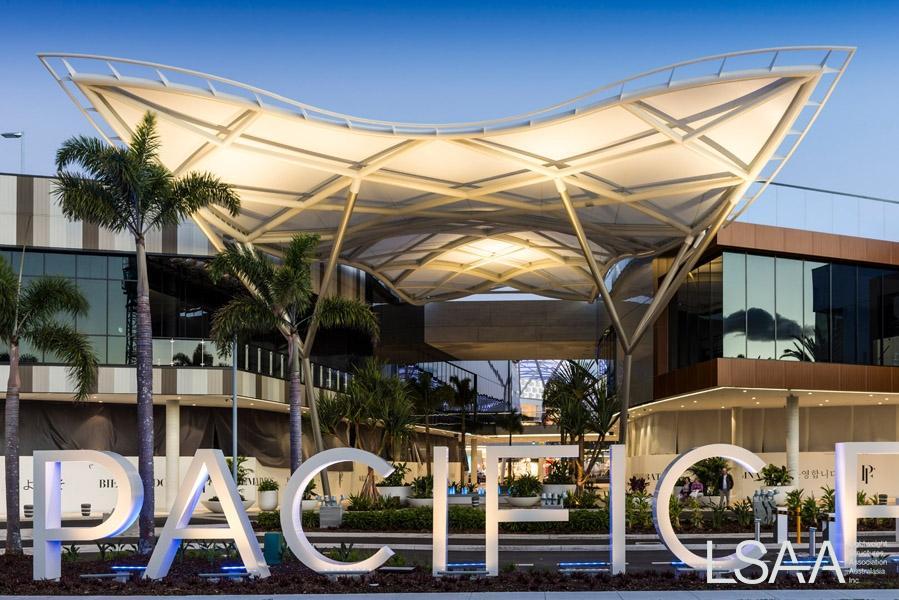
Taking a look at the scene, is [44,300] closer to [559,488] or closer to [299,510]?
[299,510]

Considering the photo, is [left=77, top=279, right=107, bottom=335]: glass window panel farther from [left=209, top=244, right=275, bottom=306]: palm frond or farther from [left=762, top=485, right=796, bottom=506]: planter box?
[left=762, top=485, right=796, bottom=506]: planter box

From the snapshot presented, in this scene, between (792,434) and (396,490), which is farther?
(792,434)

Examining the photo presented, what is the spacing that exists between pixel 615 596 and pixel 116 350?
123ft

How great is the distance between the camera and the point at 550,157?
38625 millimetres

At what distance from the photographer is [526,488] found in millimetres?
40688

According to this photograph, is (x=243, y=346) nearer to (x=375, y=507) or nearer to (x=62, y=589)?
(x=375, y=507)

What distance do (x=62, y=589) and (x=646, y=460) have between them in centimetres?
4539

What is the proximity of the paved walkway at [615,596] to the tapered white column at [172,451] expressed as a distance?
35.4 meters

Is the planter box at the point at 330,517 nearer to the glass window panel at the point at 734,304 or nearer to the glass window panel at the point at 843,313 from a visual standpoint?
the glass window panel at the point at 734,304

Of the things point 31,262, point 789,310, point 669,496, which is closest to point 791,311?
point 789,310

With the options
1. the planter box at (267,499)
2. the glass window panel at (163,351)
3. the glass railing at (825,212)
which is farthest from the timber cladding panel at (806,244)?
the glass window panel at (163,351)

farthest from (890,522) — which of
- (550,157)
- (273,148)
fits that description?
(273,148)

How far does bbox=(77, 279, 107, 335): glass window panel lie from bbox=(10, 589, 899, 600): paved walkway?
33.7 meters

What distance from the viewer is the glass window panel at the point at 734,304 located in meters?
44.0
